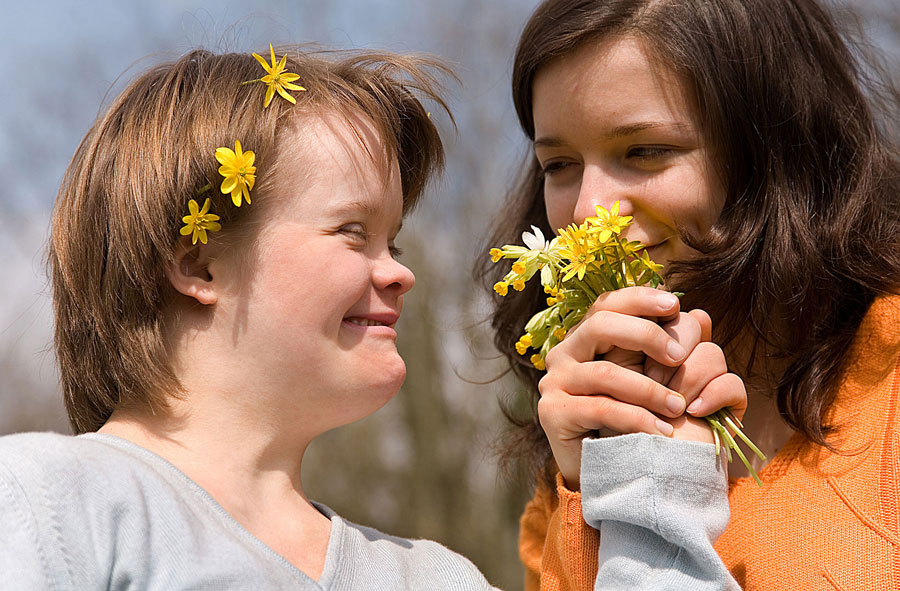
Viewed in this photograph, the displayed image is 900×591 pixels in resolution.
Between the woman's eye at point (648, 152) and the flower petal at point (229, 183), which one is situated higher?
Result: the flower petal at point (229, 183)

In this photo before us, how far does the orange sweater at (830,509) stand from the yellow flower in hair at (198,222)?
0.97 m

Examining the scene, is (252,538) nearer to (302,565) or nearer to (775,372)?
(302,565)

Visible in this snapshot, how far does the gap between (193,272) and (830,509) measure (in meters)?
1.44

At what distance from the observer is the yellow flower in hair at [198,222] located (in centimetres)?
181

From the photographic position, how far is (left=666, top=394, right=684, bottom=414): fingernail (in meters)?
1.85

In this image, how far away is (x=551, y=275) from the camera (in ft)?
6.51

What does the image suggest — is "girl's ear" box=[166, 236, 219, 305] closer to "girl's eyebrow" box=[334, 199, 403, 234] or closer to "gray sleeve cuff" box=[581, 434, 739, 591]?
"girl's eyebrow" box=[334, 199, 403, 234]

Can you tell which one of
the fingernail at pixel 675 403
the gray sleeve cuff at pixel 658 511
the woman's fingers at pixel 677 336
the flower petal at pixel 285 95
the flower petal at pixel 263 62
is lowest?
the gray sleeve cuff at pixel 658 511

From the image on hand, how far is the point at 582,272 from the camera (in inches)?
76.1

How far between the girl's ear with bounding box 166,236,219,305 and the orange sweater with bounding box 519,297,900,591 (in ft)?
2.95

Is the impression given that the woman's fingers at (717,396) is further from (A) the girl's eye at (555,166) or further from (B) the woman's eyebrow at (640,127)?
(A) the girl's eye at (555,166)

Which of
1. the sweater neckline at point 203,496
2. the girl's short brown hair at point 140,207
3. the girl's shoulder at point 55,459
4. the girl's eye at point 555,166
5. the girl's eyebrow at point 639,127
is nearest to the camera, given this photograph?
the girl's shoulder at point 55,459

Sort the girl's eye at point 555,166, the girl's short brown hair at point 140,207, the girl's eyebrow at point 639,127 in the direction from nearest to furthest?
the girl's short brown hair at point 140,207
the girl's eyebrow at point 639,127
the girl's eye at point 555,166

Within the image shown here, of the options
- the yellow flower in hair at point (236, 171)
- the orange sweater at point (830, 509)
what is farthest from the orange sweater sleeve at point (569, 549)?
the yellow flower in hair at point (236, 171)
